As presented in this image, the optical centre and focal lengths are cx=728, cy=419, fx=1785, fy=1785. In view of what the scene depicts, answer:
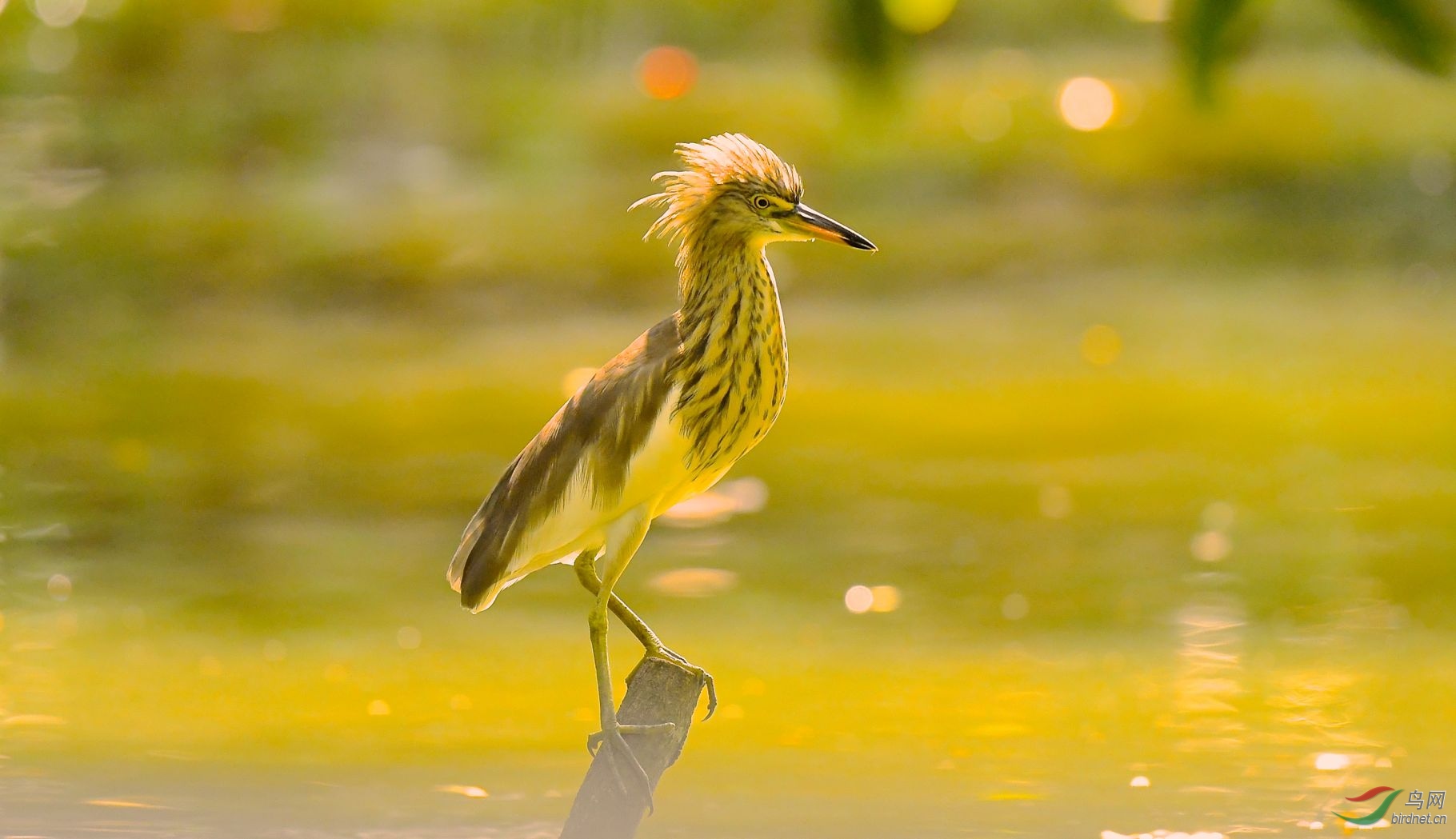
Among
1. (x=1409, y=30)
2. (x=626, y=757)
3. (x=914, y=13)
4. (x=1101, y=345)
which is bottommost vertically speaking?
(x=1409, y=30)

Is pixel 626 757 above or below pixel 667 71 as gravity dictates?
below

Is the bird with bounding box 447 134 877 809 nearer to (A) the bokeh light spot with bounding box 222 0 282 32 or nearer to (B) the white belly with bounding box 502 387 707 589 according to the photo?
(B) the white belly with bounding box 502 387 707 589

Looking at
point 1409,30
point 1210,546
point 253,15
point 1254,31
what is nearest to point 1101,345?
point 1210,546

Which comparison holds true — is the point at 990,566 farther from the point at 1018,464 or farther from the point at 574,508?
the point at 574,508

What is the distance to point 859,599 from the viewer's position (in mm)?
7195

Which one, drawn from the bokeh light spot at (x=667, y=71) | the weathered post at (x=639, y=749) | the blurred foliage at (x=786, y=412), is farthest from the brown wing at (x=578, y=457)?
the bokeh light spot at (x=667, y=71)

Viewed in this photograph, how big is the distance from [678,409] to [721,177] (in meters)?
0.44

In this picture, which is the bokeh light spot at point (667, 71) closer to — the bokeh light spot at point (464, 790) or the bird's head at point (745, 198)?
the bokeh light spot at point (464, 790)

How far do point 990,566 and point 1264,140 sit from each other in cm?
656

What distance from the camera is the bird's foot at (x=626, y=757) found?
291 centimetres

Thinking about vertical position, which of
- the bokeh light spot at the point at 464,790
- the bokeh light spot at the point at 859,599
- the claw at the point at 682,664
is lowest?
the claw at the point at 682,664

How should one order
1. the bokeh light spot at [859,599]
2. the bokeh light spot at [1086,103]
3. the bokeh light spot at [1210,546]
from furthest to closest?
the bokeh light spot at [1086,103]
the bokeh light spot at [1210,546]
the bokeh light spot at [859,599]

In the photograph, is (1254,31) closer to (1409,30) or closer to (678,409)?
(1409,30)

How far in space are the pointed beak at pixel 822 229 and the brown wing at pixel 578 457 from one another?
298 millimetres
